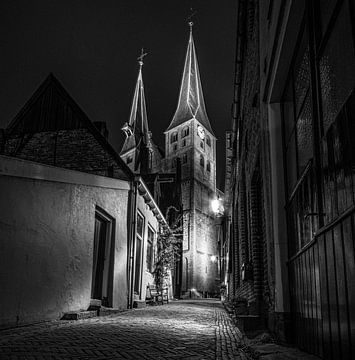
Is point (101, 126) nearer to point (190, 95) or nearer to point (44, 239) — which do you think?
point (44, 239)

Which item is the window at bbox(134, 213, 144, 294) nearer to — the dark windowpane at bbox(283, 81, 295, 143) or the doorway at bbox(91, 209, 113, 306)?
the doorway at bbox(91, 209, 113, 306)

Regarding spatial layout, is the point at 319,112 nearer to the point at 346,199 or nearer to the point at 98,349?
the point at 346,199

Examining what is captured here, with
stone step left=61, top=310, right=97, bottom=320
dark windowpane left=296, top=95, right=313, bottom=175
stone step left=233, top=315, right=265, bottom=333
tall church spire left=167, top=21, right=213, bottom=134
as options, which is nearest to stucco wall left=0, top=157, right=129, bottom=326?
stone step left=61, top=310, right=97, bottom=320

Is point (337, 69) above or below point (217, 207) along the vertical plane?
below

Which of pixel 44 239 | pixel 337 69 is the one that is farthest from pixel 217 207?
pixel 337 69

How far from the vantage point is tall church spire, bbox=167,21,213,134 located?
192ft

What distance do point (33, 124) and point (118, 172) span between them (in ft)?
13.2

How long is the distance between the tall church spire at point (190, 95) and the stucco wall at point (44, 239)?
48915mm

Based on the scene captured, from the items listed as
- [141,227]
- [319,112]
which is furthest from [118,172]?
[319,112]

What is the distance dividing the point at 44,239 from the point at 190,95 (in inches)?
2105

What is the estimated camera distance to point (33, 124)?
15.6 metres

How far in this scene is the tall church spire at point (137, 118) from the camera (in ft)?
186

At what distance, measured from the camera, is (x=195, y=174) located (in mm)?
50688

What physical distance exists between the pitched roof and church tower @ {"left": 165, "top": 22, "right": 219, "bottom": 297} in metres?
29.5
